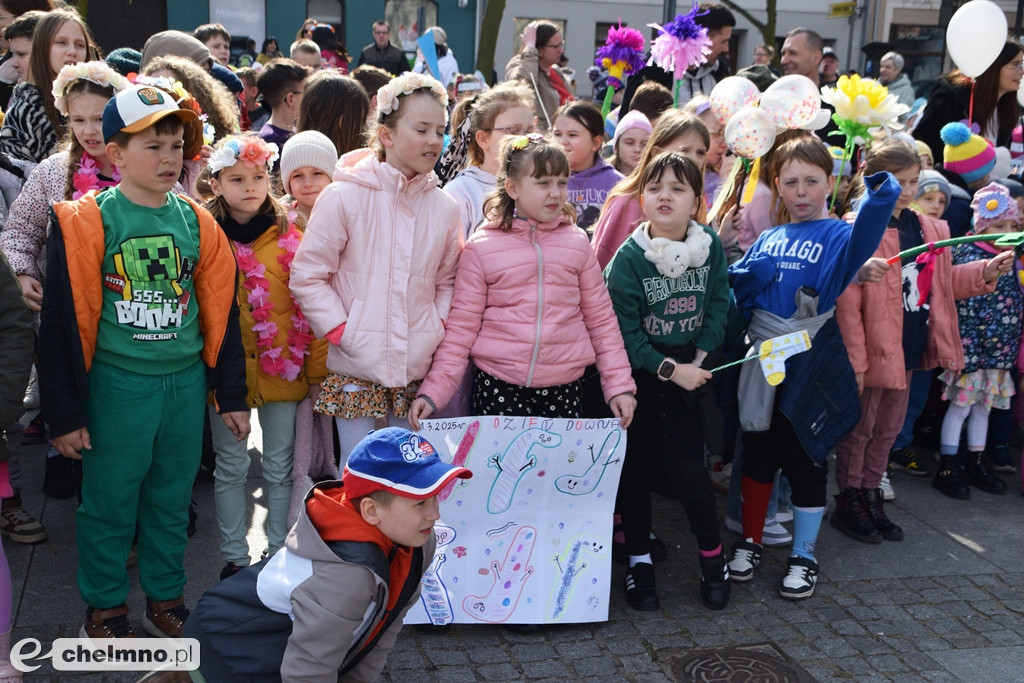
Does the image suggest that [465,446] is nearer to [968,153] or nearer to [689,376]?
[689,376]

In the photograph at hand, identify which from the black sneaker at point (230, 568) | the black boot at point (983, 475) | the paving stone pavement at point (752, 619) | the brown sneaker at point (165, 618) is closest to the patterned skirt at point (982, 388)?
the black boot at point (983, 475)

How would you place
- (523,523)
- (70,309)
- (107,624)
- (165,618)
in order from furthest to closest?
(523,523), (165,618), (107,624), (70,309)

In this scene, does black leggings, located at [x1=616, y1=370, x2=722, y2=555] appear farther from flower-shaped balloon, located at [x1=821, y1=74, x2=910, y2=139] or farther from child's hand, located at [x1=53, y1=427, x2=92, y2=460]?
child's hand, located at [x1=53, y1=427, x2=92, y2=460]

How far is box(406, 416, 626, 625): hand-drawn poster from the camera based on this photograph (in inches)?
153

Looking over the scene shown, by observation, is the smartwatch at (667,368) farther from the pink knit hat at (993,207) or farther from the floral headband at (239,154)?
the pink knit hat at (993,207)

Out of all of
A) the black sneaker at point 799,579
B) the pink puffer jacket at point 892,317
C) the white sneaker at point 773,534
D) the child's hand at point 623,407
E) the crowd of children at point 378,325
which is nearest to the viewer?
the crowd of children at point 378,325

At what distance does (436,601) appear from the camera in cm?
384

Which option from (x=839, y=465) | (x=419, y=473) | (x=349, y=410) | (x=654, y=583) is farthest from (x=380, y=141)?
(x=839, y=465)

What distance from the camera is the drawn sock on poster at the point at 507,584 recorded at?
12.7 feet

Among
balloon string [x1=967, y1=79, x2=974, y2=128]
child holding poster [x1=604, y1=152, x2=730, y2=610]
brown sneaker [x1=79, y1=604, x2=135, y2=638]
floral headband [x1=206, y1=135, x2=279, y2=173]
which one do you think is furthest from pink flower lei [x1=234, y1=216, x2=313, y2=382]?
balloon string [x1=967, y1=79, x2=974, y2=128]

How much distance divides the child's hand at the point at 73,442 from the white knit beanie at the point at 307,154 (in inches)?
59.7

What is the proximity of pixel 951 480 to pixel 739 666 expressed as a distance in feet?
8.45

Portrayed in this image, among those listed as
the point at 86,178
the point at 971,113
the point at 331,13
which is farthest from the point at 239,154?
the point at 331,13

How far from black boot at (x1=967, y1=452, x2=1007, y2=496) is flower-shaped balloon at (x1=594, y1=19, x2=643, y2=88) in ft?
12.2
